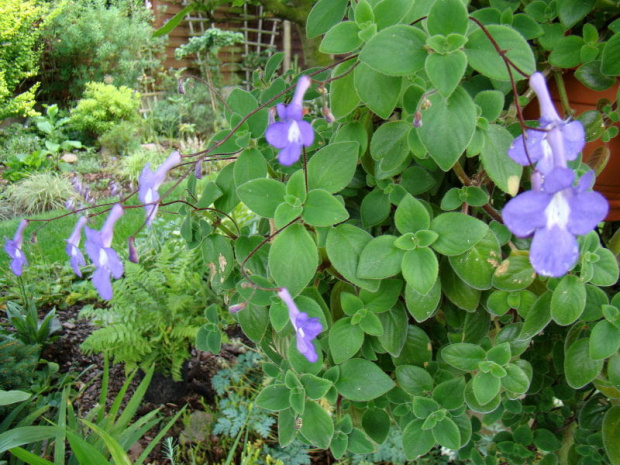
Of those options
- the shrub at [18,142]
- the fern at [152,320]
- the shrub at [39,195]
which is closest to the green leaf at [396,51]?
the fern at [152,320]

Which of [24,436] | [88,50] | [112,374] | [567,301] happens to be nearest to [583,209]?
[567,301]

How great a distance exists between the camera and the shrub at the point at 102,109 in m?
5.72

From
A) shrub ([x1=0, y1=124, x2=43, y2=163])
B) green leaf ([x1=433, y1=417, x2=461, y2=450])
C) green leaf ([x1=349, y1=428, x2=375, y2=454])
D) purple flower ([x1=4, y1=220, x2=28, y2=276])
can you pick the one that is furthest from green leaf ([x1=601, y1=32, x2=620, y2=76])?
shrub ([x1=0, y1=124, x2=43, y2=163])

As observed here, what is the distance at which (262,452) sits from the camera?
5.65ft

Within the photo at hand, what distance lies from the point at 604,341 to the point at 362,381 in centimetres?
33

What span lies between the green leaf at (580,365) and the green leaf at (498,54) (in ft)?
1.29

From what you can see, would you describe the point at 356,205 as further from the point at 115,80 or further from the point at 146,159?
the point at 115,80

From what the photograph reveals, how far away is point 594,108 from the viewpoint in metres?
0.80

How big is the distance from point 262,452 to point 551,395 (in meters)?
1.06

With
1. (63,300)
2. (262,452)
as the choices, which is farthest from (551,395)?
(63,300)

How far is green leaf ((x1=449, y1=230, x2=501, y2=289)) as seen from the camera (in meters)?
0.64

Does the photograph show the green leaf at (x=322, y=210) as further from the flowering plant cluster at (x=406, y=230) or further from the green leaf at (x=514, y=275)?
the green leaf at (x=514, y=275)

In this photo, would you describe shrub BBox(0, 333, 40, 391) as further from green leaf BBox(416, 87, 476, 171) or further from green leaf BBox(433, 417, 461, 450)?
green leaf BBox(416, 87, 476, 171)

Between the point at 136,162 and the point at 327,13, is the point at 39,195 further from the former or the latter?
the point at 327,13
